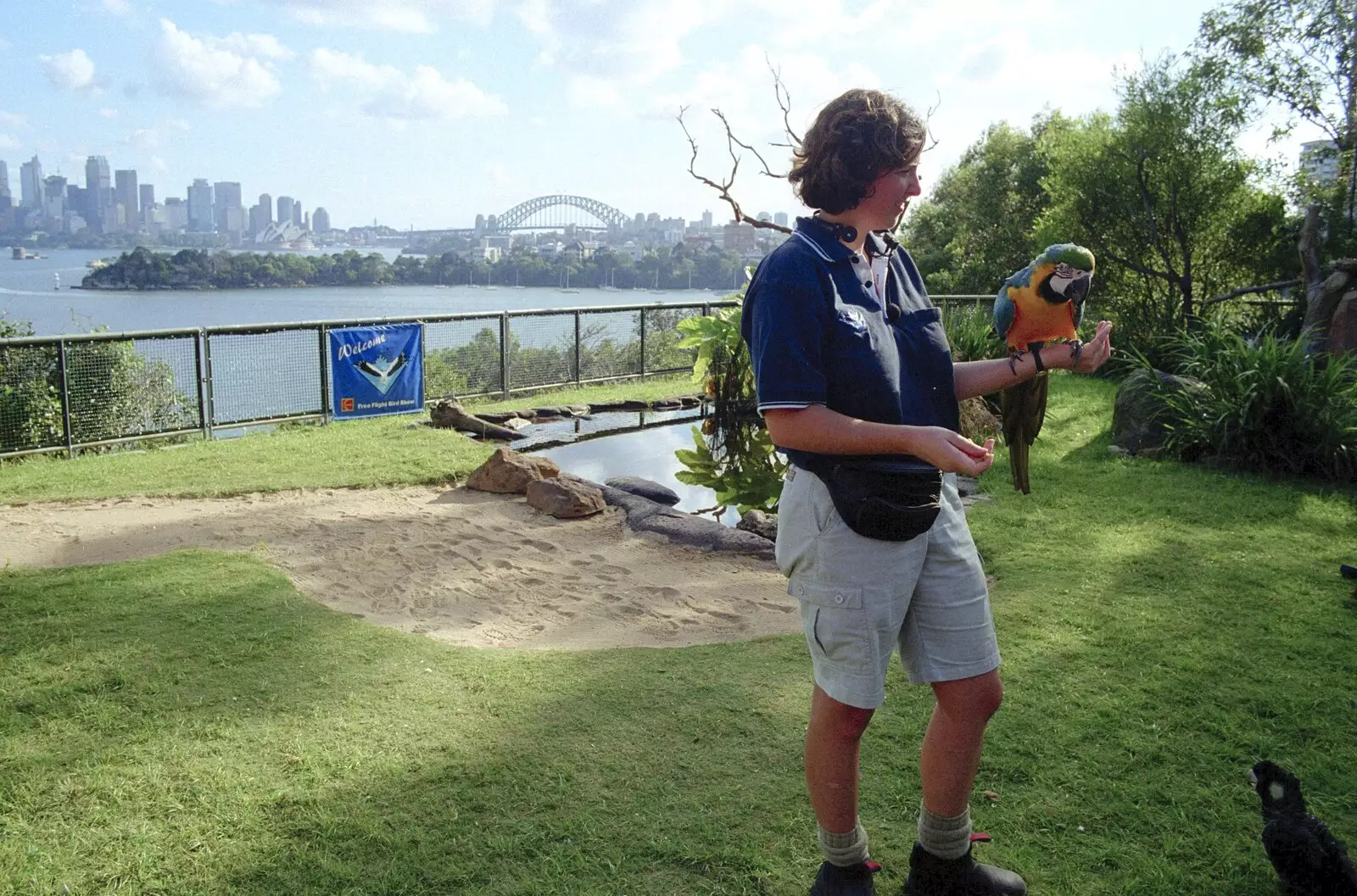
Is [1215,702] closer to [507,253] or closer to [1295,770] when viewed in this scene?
[1295,770]

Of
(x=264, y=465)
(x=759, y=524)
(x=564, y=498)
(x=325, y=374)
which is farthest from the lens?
(x=325, y=374)

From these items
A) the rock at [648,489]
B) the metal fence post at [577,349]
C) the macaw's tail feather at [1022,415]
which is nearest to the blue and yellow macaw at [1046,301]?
the macaw's tail feather at [1022,415]

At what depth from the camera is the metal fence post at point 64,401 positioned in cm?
894

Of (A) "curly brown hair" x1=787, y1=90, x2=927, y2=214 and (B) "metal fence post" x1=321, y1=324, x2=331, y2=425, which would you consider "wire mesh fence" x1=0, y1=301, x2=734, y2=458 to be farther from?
(A) "curly brown hair" x1=787, y1=90, x2=927, y2=214

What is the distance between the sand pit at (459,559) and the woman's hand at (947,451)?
283 centimetres

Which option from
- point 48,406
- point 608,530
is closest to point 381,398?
point 48,406

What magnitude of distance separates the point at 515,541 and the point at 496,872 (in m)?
3.84

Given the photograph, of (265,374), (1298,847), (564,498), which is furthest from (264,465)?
(1298,847)

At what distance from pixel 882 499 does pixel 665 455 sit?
7.30 meters

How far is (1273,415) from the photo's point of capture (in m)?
8.02

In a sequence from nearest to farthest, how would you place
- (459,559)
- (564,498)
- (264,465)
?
Result: (459,559)
(564,498)
(264,465)

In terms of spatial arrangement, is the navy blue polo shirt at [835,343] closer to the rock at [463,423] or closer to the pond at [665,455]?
the pond at [665,455]

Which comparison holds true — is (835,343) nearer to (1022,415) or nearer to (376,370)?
(1022,415)

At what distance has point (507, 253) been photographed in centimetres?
2634
